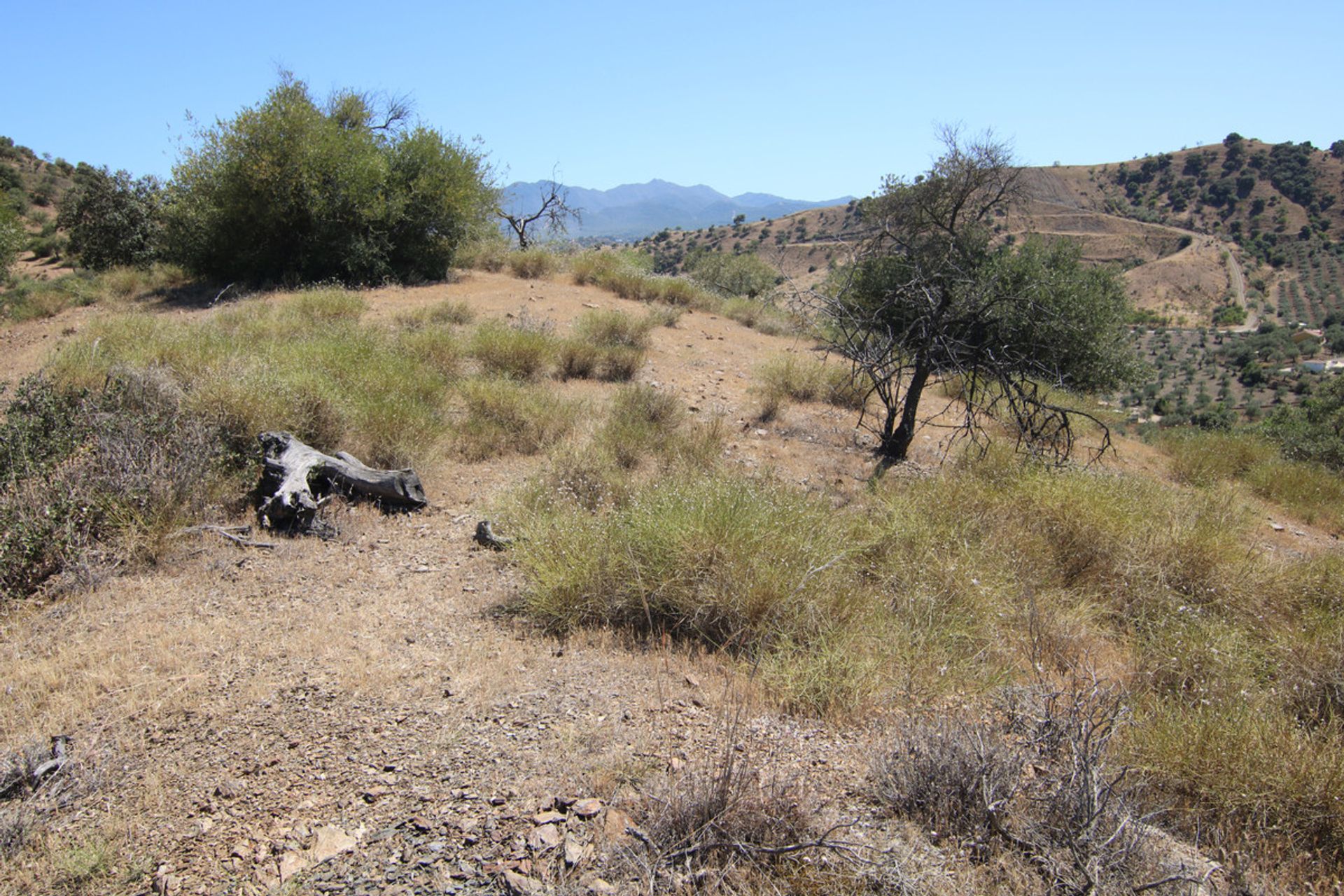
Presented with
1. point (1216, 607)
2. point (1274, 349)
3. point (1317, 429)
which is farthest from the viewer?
→ point (1274, 349)

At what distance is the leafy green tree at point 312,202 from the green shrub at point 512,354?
7293 millimetres

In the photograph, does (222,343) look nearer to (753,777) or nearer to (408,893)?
(408,893)

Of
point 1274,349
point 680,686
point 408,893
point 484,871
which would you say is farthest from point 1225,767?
point 1274,349

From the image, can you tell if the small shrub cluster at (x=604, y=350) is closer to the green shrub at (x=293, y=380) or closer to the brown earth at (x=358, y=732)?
the green shrub at (x=293, y=380)

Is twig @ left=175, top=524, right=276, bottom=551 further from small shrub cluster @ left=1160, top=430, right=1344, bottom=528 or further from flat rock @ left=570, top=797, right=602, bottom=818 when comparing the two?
small shrub cluster @ left=1160, top=430, right=1344, bottom=528

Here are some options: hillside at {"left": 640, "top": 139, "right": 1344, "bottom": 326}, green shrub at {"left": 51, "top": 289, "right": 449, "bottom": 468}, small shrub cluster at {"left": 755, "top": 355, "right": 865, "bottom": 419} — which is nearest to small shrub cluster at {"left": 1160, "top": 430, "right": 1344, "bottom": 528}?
small shrub cluster at {"left": 755, "top": 355, "right": 865, "bottom": 419}

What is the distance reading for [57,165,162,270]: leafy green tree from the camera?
679 inches

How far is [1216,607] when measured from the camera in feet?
15.5

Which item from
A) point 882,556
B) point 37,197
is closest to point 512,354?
point 882,556

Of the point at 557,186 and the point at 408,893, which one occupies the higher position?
the point at 557,186

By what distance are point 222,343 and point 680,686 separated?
6.81 meters

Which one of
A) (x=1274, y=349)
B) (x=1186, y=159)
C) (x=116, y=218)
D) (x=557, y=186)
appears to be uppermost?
(x=1186, y=159)

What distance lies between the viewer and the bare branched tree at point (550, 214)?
25359 mm

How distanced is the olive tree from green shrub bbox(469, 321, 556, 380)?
3.76 meters
